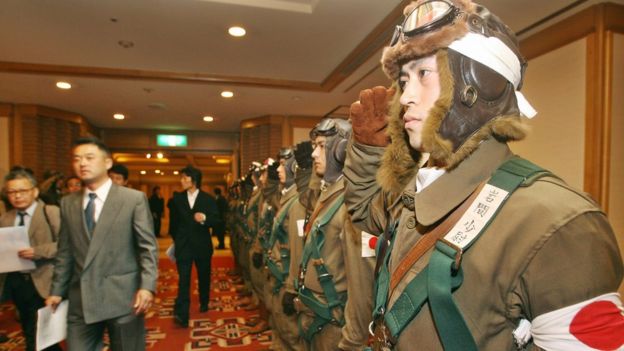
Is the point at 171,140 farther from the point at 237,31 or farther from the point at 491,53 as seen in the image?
the point at 491,53

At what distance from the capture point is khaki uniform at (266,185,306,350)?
281 centimetres

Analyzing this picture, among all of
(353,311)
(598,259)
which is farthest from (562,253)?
Answer: (353,311)

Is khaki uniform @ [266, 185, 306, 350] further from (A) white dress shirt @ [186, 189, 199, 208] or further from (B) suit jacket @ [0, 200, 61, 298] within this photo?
(B) suit jacket @ [0, 200, 61, 298]

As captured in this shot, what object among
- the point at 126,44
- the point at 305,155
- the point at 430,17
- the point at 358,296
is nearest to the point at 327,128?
the point at 305,155

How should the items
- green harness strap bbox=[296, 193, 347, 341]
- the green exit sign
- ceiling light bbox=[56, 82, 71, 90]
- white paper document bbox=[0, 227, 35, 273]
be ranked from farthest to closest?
the green exit sign
ceiling light bbox=[56, 82, 71, 90]
white paper document bbox=[0, 227, 35, 273]
green harness strap bbox=[296, 193, 347, 341]

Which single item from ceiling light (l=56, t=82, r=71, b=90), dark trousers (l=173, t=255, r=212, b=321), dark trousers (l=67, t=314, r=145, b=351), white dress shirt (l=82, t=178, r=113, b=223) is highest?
ceiling light (l=56, t=82, r=71, b=90)

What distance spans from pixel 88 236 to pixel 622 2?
4681mm

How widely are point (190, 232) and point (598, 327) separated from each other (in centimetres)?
452

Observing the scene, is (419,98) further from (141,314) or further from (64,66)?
(64,66)

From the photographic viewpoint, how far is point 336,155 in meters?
2.33

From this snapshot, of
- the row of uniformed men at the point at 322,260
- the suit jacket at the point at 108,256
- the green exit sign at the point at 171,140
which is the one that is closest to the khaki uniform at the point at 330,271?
the row of uniformed men at the point at 322,260

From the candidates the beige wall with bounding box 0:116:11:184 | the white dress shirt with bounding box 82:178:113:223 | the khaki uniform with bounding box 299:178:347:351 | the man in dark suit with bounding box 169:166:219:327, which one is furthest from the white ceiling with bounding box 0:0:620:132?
the khaki uniform with bounding box 299:178:347:351

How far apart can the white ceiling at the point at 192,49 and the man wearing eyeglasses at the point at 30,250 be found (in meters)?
2.01

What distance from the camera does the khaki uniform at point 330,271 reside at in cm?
201
